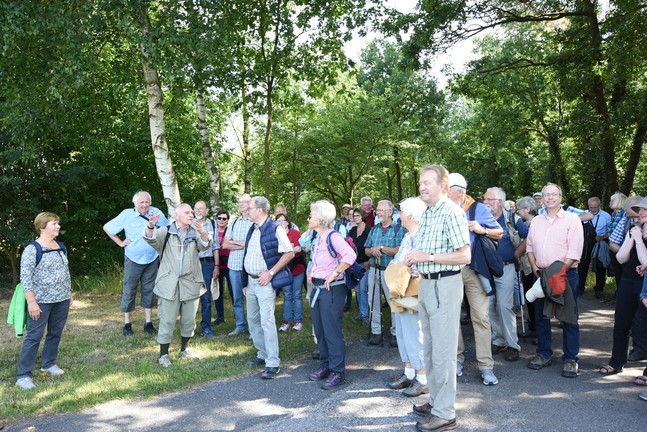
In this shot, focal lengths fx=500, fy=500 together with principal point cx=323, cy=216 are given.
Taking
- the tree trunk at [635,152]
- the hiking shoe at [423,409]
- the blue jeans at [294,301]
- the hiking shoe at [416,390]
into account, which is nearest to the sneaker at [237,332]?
the blue jeans at [294,301]

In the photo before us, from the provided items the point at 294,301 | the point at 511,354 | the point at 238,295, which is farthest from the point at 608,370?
the point at 238,295

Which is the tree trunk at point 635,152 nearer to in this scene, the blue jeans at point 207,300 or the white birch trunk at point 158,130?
the blue jeans at point 207,300

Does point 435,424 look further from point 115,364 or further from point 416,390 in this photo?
point 115,364

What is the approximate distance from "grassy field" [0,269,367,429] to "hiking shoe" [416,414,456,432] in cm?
236

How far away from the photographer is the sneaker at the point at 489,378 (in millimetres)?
5227

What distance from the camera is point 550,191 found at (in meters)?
5.49

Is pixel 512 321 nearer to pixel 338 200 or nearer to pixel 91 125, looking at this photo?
pixel 91 125

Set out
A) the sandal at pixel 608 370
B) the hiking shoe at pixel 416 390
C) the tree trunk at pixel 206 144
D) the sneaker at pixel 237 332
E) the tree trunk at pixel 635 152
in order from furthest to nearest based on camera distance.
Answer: the tree trunk at pixel 635 152
the tree trunk at pixel 206 144
the sneaker at pixel 237 332
the sandal at pixel 608 370
the hiking shoe at pixel 416 390

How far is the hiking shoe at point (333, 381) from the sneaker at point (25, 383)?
314cm

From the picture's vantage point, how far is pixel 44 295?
570 cm

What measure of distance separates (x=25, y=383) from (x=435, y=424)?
4351 mm

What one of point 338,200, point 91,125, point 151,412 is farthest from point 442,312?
point 338,200

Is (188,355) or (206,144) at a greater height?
(206,144)

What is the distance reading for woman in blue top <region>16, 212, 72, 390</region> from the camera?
5.51m
